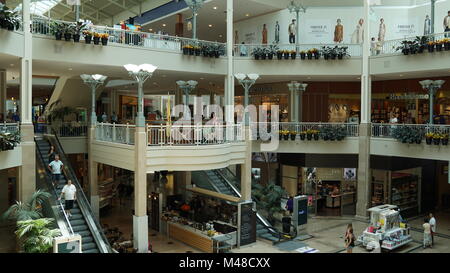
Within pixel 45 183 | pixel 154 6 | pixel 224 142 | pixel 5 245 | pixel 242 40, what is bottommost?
pixel 5 245

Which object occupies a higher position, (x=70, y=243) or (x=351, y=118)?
(x=351, y=118)

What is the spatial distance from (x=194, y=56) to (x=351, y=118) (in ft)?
34.7

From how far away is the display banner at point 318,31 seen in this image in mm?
26047

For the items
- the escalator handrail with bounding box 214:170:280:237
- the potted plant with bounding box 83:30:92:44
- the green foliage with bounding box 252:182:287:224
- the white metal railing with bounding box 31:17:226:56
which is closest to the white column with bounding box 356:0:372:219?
the green foliage with bounding box 252:182:287:224

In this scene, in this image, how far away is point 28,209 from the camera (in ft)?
49.1

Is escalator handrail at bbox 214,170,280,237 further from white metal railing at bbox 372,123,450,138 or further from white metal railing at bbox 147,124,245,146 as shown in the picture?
white metal railing at bbox 372,123,450,138

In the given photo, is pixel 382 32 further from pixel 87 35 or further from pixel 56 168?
pixel 56 168

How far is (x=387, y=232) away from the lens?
17.1 metres

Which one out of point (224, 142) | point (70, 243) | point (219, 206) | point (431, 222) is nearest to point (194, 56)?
point (224, 142)

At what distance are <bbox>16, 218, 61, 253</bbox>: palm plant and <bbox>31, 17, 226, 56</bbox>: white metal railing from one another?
8591 millimetres

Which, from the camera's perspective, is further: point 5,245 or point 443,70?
point 443,70

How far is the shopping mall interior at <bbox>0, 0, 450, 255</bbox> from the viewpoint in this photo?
1593cm

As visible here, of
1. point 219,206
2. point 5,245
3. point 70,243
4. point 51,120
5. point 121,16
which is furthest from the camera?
point 121,16

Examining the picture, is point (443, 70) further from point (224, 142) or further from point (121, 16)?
point (121, 16)
